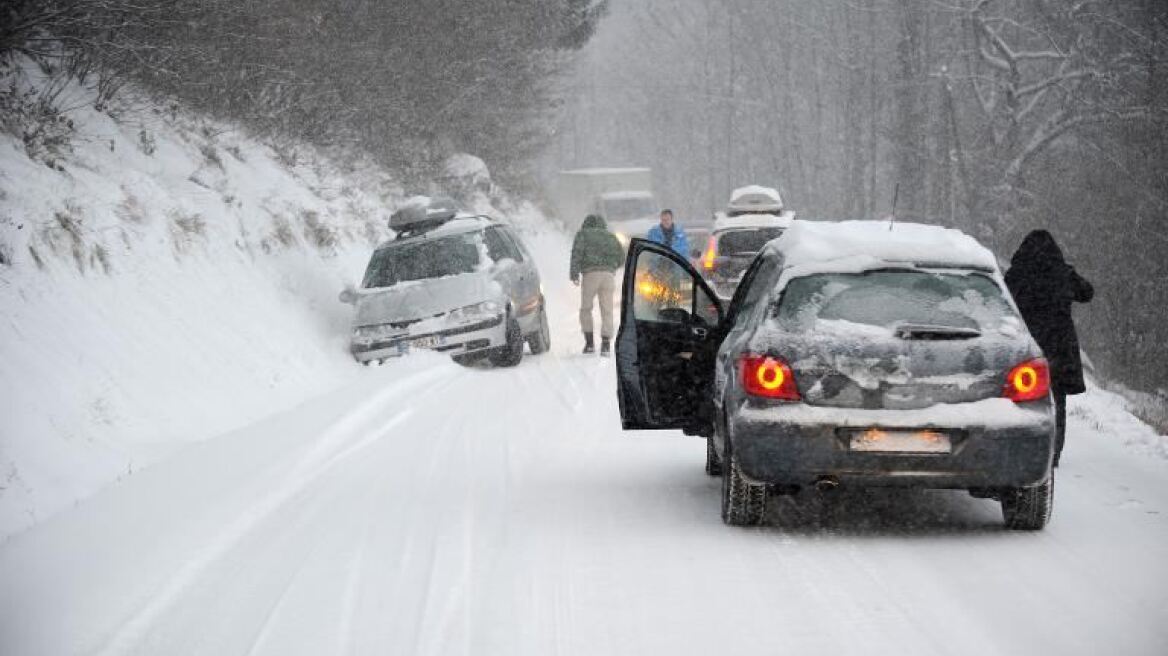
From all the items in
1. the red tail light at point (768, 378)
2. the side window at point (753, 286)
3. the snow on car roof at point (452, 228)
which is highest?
the side window at point (753, 286)

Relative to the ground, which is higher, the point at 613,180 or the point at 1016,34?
the point at 1016,34

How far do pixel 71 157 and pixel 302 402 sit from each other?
13.0 feet

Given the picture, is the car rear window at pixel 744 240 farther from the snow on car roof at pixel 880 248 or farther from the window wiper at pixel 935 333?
the window wiper at pixel 935 333

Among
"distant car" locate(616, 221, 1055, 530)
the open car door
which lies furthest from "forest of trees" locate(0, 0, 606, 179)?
"distant car" locate(616, 221, 1055, 530)

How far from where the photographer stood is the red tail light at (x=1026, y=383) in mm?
7098

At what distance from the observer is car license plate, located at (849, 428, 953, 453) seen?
7.03 m

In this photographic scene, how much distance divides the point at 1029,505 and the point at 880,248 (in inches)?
65.4

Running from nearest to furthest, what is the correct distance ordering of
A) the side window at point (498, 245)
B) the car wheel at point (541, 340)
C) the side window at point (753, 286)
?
1. the side window at point (753, 286)
2. the side window at point (498, 245)
3. the car wheel at point (541, 340)

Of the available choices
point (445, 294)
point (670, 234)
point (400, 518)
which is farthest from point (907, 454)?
point (670, 234)

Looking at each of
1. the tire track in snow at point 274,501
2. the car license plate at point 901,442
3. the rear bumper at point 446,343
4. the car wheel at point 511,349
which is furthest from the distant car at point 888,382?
the car wheel at point 511,349

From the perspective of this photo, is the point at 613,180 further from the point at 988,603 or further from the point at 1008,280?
the point at 988,603

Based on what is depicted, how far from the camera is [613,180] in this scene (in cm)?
5606

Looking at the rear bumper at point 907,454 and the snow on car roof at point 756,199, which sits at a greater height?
the rear bumper at point 907,454

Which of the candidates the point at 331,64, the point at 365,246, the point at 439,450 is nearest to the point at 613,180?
the point at 331,64
